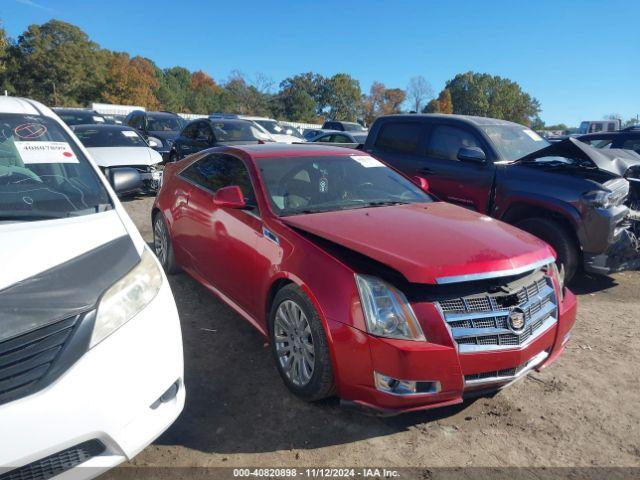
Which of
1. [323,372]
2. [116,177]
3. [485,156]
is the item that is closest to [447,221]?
[323,372]

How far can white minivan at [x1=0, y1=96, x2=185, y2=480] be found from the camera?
1748mm

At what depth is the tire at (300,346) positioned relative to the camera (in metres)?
2.76

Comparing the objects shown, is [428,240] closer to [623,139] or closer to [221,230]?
[221,230]

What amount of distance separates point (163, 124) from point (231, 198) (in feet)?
44.8

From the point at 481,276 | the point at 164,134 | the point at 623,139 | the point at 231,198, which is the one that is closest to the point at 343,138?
the point at 164,134

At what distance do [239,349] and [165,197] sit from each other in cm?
226

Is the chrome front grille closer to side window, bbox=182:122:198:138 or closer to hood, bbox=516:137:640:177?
hood, bbox=516:137:640:177

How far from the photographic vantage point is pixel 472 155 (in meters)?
5.66

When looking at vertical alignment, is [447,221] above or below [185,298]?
above

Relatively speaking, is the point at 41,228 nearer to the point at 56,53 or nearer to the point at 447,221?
the point at 447,221

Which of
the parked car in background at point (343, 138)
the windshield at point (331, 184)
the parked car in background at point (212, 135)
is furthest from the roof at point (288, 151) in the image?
the parked car in background at point (343, 138)

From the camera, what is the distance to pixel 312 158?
164 inches

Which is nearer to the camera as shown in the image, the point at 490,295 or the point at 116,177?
the point at 490,295

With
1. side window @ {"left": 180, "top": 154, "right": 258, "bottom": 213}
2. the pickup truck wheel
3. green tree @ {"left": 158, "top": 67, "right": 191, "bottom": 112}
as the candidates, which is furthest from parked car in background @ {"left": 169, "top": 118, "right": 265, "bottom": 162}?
green tree @ {"left": 158, "top": 67, "right": 191, "bottom": 112}
